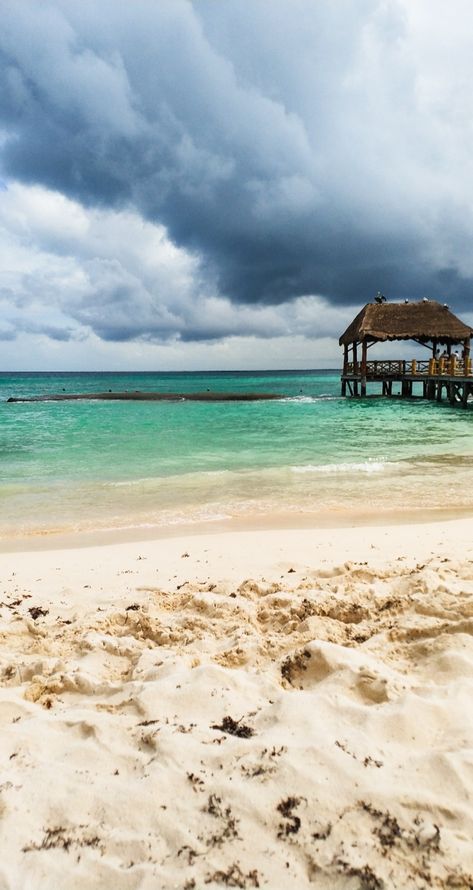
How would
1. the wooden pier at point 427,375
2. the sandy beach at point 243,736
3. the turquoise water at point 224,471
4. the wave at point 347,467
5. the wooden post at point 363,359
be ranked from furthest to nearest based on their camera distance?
1. the wooden post at point 363,359
2. the wooden pier at point 427,375
3. the wave at point 347,467
4. the turquoise water at point 224,471
5. the sandy beach at point 243,736

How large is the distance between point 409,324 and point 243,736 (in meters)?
35.0

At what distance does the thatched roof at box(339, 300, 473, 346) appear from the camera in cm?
3300

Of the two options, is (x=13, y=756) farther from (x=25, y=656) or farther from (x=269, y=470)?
(x=269, y=470)

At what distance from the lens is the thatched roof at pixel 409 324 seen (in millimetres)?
33000

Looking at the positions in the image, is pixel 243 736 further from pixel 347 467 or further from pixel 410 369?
pixel 410 369

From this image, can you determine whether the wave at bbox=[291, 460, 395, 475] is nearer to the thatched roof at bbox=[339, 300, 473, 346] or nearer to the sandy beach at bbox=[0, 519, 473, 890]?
the sandy beach at bbox=[0, 519, 473, 890]

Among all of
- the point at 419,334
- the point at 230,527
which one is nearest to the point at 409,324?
the point at 419,334

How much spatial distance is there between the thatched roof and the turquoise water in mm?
11384

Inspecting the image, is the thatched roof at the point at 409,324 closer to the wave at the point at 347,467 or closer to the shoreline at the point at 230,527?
the wave at the point at 347,467

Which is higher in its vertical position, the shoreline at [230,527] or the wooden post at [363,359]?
the wooden post at [363,359]

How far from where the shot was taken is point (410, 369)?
122ft

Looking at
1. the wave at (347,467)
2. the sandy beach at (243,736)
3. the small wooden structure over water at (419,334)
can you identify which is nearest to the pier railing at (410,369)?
the small wooden structure over water at (419,334)

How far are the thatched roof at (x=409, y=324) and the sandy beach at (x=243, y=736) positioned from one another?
3083cm

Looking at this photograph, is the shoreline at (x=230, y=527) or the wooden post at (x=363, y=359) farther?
the wooden post at (x=363, y=359)
